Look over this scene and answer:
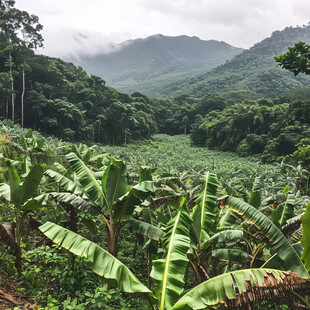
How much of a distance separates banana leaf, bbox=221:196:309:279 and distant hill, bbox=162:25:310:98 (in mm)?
68543

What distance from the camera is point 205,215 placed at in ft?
13.1

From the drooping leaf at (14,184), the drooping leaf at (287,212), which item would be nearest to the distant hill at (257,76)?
the drooping leaf at (287,212)

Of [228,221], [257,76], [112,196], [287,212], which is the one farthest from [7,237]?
[257,76]

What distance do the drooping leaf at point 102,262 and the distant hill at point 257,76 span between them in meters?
70.2

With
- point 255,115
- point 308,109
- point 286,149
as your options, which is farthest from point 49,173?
point 255,115

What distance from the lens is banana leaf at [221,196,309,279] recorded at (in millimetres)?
3180

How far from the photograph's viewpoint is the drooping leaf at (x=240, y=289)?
2533 mm

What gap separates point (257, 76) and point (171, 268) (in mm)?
88226

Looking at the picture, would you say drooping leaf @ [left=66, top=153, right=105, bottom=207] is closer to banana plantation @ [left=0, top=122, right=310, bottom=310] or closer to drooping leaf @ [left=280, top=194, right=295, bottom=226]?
banana plantation @ [left=0, top=122, right=310, bottom=310]

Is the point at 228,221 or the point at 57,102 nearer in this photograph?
the point at 228,221

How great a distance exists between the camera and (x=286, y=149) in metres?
29.0

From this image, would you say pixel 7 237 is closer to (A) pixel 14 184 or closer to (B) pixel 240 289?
(A) pixel 14 184

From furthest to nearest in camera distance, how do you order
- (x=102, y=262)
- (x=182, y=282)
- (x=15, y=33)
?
(x=15, y=33)
(x=102, y=262)
(x=182, y=282)

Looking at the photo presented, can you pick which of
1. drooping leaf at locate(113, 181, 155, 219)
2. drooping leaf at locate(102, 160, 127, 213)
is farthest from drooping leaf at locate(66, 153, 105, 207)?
drooping leaf at locate(113, 181, 155, 219)
